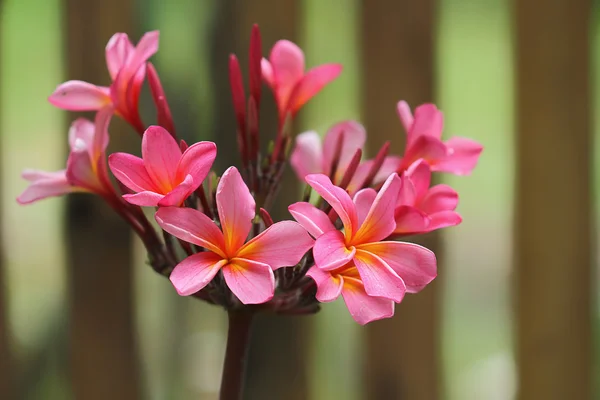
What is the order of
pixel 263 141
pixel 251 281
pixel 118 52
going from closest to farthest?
pixel 251 281 → pixel 118 52 → pixel 263 141

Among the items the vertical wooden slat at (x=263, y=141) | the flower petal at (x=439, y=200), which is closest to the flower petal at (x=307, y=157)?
the flower petal at (x=439, y=200)

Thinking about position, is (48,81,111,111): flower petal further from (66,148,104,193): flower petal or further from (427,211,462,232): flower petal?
(427,211,462,232): flower petal

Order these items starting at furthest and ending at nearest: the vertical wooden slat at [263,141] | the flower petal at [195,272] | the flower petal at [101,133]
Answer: the vertical wooden slat at [263,141] → the flower petal at [101,133] → the flower petal at [195,272]

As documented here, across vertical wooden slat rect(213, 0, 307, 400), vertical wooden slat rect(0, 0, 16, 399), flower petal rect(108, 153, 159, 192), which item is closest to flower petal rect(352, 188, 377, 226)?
flower petal rect(108, 153, 159, 192)

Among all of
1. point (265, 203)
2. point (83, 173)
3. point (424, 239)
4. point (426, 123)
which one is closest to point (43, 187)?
point (83, 173)

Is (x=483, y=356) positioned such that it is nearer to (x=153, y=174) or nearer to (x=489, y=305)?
(x=489, y=305)

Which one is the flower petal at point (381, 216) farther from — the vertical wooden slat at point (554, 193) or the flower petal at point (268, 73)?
the vertical wooden slat at point (554, 193)

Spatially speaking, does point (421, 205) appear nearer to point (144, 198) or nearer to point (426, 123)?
point (426, 123)
